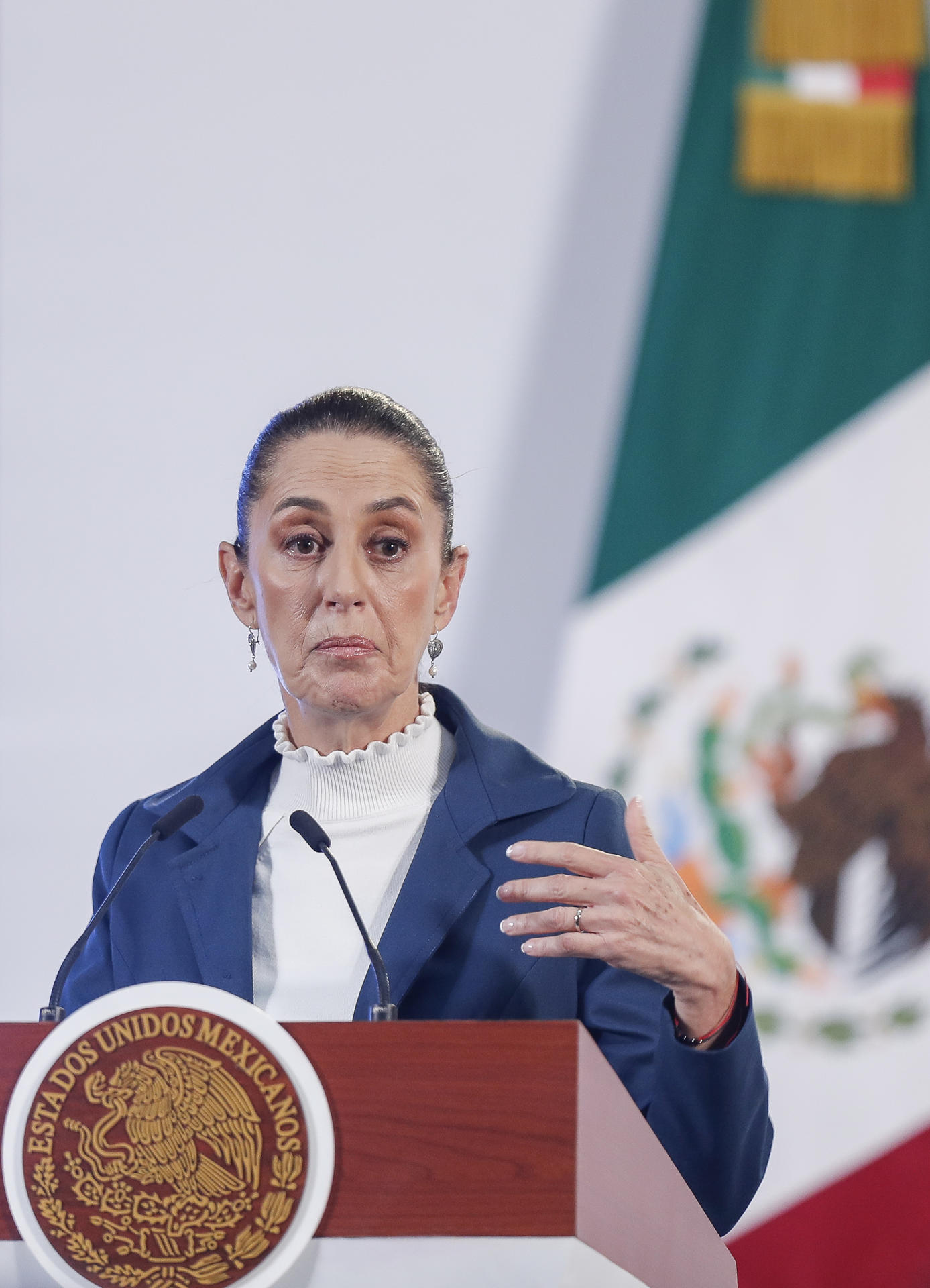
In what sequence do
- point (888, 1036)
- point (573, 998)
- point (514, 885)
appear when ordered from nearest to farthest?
point (514, 885), point (573, 998), point (888, 1036)

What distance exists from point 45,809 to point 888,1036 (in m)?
1.72

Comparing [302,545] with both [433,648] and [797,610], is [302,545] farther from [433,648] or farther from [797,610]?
[797,610]

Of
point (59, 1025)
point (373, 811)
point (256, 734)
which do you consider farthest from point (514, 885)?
point (256, 734)

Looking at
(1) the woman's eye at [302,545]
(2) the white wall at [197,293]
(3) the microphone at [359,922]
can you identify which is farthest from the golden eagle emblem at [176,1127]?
(2) the white wall at [197,293]

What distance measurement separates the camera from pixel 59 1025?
1008 millimetres

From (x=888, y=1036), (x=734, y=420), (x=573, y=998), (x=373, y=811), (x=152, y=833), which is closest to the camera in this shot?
(x=152, y=833)

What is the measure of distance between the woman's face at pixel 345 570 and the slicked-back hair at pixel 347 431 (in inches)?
0.5

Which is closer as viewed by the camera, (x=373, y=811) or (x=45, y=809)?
(x=373, y=811)

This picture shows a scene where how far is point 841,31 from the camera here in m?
3.38

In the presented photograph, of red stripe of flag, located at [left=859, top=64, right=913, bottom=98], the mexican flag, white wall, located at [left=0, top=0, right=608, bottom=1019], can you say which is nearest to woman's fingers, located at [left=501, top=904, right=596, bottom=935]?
the mexican flag

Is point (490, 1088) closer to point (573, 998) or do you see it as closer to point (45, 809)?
point (573, 998)

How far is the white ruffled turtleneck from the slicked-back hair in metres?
0.28

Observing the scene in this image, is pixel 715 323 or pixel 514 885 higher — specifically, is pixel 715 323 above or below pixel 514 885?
above

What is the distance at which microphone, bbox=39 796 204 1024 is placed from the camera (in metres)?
1.29
